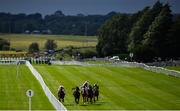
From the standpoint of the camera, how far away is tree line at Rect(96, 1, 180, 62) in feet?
323

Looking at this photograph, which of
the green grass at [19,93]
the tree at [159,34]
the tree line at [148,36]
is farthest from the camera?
the tree at [159,34]

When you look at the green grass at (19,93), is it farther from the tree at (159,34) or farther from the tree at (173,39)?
the tree at (173,39)

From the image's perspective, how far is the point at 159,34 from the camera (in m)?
101

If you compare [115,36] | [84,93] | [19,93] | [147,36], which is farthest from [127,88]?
[115,36]

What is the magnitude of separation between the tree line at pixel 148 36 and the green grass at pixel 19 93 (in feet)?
118

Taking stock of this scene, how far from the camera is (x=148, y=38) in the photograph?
100438 millimetres

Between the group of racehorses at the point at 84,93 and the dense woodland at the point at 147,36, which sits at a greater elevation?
the dense woodland at the point at 147,36

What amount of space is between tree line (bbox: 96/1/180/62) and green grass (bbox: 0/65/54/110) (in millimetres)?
36048

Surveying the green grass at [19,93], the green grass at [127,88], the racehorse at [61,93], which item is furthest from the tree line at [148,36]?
the racehorse at [61,93]

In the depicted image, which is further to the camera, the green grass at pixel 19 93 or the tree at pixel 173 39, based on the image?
the tree at pixel 173 39

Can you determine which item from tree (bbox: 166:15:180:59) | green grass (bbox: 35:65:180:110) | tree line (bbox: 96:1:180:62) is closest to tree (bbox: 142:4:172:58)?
tree line (bbox: 96:1:180:62)

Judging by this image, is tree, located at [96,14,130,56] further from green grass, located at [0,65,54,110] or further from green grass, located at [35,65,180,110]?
green grass, located at [0,65,54,110]

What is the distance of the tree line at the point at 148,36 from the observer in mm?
98350

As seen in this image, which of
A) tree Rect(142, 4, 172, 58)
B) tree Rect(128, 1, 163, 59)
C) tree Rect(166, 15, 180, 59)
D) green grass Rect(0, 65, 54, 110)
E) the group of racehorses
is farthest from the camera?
tree Rect(128, 1, 163, 59)
